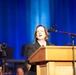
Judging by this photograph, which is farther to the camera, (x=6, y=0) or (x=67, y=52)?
(x=6, y=0)

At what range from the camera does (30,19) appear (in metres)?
9.05

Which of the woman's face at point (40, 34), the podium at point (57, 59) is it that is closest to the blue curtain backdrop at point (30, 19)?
the woman's face at point (40, 34)

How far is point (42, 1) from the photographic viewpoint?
913 centimetres

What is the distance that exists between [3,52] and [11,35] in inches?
92.4

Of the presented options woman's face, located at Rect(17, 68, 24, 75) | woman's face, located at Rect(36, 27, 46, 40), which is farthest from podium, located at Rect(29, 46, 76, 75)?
woman's face, located at Rect(17, 68, 24, 75)

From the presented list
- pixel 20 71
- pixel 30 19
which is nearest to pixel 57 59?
pixel 20 71

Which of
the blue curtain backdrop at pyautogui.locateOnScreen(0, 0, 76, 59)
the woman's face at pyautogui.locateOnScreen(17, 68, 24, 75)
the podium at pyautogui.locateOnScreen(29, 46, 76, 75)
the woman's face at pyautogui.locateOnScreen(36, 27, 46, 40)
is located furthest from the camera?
the blue curtain backdrop at pyautogui.locateOnScreen(0, 0, 76, 59)

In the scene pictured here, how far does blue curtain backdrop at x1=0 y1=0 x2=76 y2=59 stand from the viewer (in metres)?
8.80

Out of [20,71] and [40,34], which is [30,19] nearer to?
[20,71]

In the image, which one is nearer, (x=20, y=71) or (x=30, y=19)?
(x=20, y=71)

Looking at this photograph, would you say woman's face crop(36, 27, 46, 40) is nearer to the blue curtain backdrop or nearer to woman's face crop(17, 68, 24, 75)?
woman's face crop(17, 68, 24, 75)

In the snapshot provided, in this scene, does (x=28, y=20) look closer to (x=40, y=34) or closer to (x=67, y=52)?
(x=40, y=34)

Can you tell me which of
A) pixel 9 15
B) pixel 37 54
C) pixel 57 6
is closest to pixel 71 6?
pixel 57 6

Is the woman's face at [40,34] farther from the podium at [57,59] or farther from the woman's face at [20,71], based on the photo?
the woman's face at [20,71]
